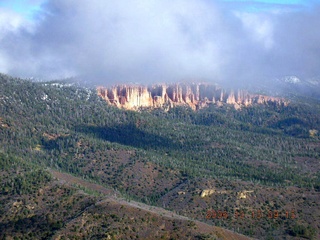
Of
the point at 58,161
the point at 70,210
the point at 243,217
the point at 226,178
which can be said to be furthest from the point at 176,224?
the point at 58,161

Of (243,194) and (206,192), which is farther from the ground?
(206,192)

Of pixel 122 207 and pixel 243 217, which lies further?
pixel 243 217

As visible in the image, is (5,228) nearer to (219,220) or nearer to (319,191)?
(219,220)

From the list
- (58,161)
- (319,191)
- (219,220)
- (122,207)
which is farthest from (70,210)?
(319,191)

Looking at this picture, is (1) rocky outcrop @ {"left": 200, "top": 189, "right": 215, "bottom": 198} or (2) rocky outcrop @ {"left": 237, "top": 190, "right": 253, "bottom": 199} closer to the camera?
(2) rocky outcrop @ {"left": 237, "top": 190, "right": 253, "bottom": 199}

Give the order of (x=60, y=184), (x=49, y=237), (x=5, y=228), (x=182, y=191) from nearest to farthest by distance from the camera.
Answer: (x=49, y=237), (x=5, y=228), (x=60, y=184), (x=182, y=191)

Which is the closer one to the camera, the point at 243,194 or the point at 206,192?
the point at 243,194

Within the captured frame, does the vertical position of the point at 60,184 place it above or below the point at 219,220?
above


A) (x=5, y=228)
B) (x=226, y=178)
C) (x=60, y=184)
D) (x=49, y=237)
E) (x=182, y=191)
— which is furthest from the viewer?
(x=226, y=178)

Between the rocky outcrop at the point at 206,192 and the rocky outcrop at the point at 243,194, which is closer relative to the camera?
the rocky outcrop at the point at 243,194
